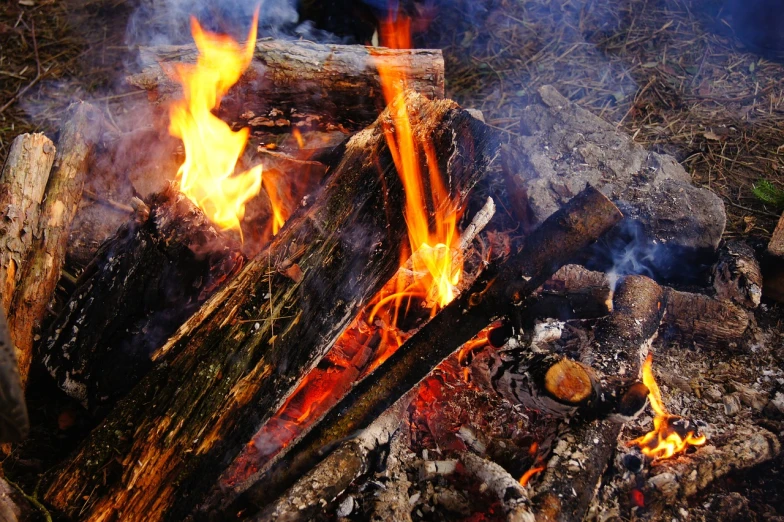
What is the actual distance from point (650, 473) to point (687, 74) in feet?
13.3

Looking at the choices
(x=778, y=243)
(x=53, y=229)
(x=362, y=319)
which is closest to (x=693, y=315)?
(x=778, y=243)

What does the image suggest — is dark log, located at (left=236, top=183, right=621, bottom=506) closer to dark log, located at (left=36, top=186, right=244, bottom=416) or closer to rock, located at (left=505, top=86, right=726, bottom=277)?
dark log, located at (left=36, top=186, right=244, bottom=416)

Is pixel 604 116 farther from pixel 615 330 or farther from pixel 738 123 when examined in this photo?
pixel 615 330

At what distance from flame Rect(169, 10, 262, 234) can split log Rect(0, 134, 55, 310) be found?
2.45 ft

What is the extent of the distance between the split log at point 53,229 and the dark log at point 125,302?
16cm

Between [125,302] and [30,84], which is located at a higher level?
[30,84]

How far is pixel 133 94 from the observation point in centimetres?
462

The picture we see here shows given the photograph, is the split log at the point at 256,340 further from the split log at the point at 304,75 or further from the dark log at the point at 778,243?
the dark log at the point at 778,243

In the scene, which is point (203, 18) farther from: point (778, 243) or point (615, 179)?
point (778, 243)

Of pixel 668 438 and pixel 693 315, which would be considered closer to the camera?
pixel 668 438

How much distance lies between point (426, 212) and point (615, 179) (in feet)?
5.41

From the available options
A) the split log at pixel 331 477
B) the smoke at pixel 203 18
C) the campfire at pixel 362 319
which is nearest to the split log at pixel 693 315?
the campfire at pixel 362 319

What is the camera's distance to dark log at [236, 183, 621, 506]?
6.62 ft

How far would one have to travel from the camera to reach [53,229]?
111 inches
